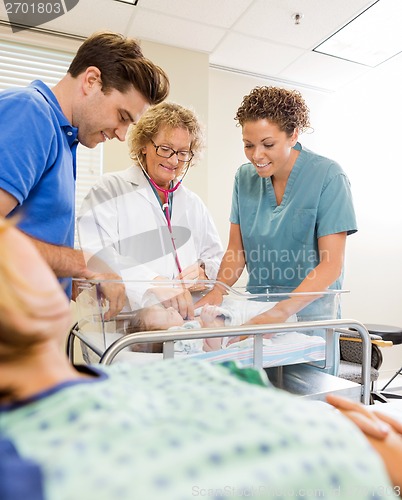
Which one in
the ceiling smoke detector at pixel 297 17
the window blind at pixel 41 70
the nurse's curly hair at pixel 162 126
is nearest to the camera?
the nurse's curly hair at pixel 162 126

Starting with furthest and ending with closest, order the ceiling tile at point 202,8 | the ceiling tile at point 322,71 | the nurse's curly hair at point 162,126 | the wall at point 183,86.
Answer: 1. the ceiling tile at point 322,71
2. the wall at point 183,86
3. the ceiling tile at point 202,8
4. the nurse's curly hair at point 162,126

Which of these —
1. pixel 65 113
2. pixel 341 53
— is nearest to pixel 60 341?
pixel 65 113

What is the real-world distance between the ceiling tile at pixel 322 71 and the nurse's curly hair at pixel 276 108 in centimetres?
174

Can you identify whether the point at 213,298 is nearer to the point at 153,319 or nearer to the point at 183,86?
the point at 153,319

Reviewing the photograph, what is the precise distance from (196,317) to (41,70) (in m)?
2.32

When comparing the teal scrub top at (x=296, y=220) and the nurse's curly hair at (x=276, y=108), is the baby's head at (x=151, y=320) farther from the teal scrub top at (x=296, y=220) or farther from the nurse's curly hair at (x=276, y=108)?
the nurse's curly hair at (x=276, y=108)

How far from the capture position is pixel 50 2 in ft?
8.07

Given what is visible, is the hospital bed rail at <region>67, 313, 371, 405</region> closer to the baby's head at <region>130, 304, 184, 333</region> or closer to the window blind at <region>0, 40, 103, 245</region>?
the baby's head at <region>130, 304, 184, 333</region>

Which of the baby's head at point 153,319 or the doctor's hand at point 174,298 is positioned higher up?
the doctor's hand at point 174,298

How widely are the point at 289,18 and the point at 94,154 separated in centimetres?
150

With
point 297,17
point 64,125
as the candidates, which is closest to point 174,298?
point 64,125

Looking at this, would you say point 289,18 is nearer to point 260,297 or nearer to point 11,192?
point 260,297

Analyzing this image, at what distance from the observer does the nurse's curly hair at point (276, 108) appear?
58.4 inches

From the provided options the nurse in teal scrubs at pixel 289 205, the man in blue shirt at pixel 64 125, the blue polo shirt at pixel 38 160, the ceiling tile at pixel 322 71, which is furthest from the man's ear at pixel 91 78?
the ceiling tile at pixel 322 71
